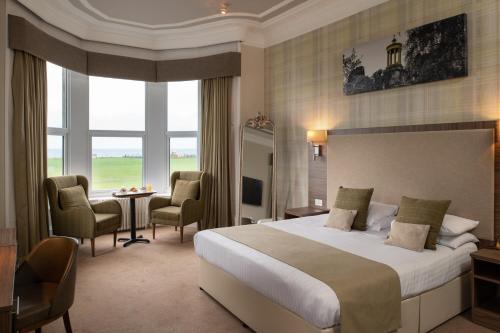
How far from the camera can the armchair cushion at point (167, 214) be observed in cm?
499

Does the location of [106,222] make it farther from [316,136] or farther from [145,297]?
[316,136]

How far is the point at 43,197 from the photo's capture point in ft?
14.6

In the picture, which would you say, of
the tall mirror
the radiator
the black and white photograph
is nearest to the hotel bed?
the black and white photograph

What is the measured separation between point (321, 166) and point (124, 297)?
276 centimetres

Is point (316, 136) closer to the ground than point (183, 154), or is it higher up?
higher up

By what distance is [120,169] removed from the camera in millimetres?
5988

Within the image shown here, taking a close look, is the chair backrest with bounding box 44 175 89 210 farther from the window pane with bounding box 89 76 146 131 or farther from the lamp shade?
the lamp shade

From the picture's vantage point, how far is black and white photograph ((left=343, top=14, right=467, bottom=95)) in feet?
10.6

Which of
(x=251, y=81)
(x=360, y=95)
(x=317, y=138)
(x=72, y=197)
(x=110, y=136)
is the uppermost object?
(x=251, y=81)

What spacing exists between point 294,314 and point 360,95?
2.82 m

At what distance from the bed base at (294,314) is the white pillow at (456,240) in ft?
0.84

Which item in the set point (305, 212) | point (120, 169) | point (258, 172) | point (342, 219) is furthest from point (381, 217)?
point (120, 169)

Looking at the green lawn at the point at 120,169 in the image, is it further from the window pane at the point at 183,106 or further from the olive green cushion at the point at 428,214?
the olive green cushion at the point at 428,214

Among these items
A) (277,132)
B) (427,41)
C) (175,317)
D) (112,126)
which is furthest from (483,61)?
(112,126)
